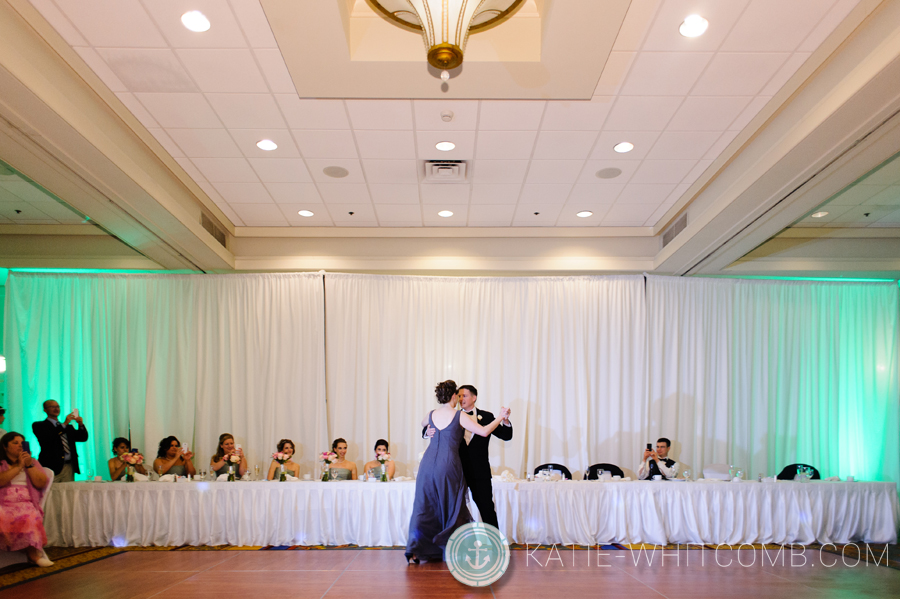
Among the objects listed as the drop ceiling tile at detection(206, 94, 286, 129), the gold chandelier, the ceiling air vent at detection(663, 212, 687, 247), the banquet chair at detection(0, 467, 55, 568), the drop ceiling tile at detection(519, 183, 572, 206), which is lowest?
the banquet chair at detection(0, 467, 55, 568)

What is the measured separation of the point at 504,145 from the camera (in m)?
5.72

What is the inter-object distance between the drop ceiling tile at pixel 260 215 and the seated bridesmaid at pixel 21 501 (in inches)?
136

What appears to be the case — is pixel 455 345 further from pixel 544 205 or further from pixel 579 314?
pixel 544 205

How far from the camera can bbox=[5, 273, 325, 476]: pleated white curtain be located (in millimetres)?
8078

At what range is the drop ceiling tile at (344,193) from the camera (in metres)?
6.86

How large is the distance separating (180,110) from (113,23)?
3.79 feet

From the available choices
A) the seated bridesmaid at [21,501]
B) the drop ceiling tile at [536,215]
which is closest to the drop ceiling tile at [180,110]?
the seated bridesmaid at [21,501]

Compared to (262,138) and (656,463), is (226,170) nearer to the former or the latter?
(262,138)

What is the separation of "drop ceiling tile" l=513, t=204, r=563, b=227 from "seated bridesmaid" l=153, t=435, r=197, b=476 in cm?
514

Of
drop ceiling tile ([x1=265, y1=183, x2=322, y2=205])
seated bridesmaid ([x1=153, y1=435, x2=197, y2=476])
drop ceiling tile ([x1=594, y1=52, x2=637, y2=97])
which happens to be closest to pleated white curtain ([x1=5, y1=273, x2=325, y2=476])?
seated bridesmaid ([x1=153, y1=435, x2=197, y2=476])

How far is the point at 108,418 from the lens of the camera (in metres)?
8.05

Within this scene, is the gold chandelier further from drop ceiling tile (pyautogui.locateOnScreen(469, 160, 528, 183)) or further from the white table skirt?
the white table skirt

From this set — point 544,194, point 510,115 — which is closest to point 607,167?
point 544,194

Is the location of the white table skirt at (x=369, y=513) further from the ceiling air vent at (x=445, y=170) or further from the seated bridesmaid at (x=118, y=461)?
the ceiling air vent at (x=445, y=170)
